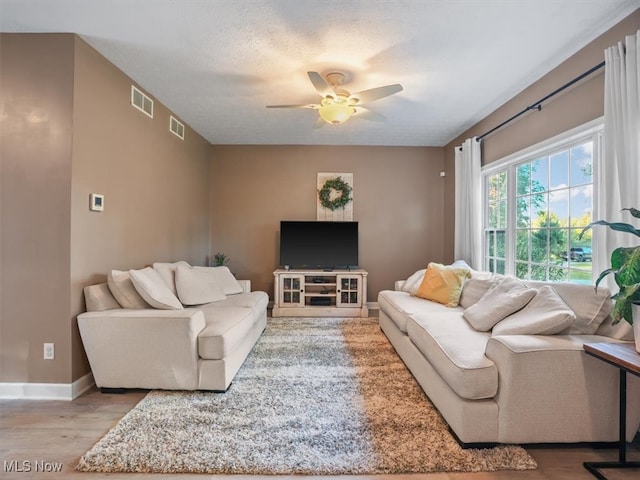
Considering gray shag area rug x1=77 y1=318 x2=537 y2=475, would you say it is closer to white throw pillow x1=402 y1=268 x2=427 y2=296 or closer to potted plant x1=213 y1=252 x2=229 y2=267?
white throw pillow x1=402 y1=268 x2=427 y2=296

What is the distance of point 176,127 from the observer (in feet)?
13.4

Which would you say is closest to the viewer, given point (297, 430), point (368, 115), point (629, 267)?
point (629, 267)

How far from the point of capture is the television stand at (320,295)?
15.8 ft

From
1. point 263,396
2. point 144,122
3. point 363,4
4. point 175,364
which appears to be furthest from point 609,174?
point 144,122

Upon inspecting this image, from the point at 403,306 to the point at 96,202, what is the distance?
288 cm

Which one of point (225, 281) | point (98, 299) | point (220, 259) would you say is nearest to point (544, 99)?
point (225, 281)

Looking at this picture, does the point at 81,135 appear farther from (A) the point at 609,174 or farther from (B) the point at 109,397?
(A) the point at 609,174

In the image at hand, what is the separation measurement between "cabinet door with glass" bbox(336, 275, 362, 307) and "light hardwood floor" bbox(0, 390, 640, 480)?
296cm

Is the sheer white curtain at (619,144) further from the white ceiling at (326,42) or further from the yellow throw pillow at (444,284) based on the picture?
the yellow throw pillow at (444,284)

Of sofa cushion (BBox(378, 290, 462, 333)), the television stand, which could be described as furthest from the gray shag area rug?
the television stand

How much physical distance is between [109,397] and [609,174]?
3831 mm

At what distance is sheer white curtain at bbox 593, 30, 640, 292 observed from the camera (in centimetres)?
198

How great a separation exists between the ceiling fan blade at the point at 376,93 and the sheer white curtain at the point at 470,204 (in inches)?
72.1

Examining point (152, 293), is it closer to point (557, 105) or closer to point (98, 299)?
point (98, 299)
